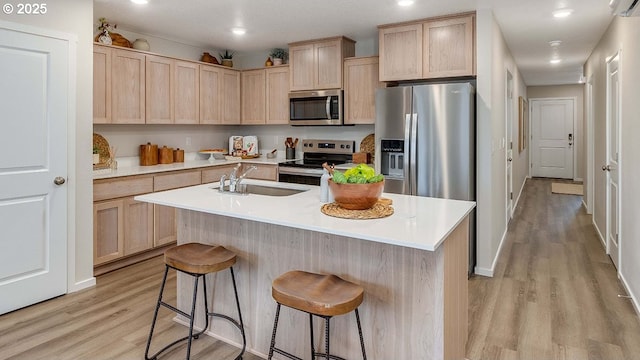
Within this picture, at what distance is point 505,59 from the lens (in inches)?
197

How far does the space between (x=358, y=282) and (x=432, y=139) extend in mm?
2005

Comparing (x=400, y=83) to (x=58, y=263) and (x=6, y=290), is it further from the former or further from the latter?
(x=6, y=290)

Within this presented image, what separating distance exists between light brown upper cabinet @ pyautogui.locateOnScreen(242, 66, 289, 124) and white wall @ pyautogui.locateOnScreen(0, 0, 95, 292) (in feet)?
7.88

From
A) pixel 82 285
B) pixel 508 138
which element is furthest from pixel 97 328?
pixel 508 138

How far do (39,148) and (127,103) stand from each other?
51.7 inches

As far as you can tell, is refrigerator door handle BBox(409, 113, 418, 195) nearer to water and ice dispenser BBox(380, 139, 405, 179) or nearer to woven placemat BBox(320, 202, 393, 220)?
water and ice dispenser BBox(380, 139, 405, 179)

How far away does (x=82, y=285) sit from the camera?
133 inches

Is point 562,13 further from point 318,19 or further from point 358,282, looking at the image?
point 358,282

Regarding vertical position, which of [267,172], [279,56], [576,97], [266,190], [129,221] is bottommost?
[129,221]

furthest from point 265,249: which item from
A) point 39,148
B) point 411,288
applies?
point 39,148

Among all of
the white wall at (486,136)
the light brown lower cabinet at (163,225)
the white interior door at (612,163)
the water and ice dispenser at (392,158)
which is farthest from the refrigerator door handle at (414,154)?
the light brown lower cabinet at (163,225)

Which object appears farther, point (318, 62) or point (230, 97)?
point (230, 97)

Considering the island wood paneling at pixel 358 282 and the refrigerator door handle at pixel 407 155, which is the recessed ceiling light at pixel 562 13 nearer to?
the refrigerator door handle at pixel 407 155

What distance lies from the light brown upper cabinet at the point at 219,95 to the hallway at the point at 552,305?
360 cm
